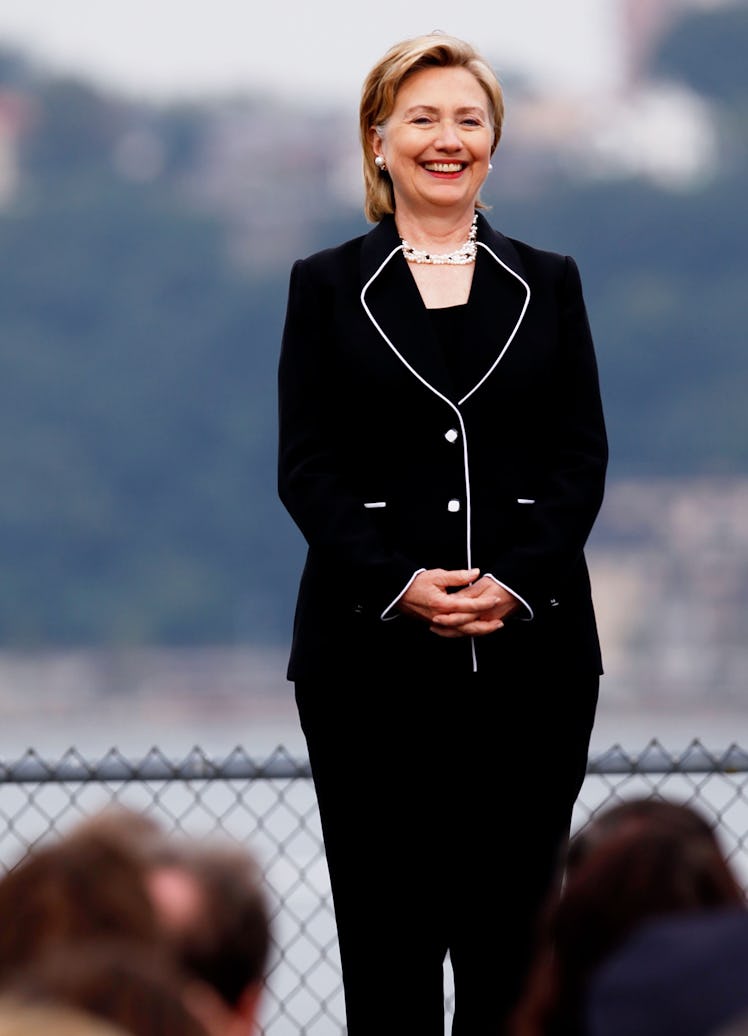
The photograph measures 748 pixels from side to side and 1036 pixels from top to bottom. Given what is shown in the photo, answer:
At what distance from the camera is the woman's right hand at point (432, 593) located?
2459mm

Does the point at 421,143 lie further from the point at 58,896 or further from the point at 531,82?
the point at 531,82

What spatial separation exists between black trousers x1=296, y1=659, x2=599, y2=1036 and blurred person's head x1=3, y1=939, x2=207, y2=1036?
1.32 m

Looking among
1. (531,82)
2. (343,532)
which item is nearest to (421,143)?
(343,532)

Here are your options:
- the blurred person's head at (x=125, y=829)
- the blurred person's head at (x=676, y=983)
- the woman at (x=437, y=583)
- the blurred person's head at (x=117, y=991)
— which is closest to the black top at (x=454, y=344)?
the woman at (x=437, y=583)

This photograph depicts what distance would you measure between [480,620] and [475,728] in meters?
0.15

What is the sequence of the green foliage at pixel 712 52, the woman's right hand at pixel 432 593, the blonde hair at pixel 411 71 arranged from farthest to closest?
the green foliage at pixel 712 52
the blonde hair at pixel 411 71
the woman's right hand at pixel 432 593

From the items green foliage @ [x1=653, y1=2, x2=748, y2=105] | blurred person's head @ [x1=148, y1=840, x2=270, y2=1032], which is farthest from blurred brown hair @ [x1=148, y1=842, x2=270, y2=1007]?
green foliage @ [x1=653, y1=2, x2=748, y2=105]

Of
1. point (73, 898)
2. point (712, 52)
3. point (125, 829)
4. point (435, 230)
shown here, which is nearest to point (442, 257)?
point (435, 230)

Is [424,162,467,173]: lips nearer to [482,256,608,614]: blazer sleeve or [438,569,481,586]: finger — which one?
[482,256,608,614]: blazer sleeve

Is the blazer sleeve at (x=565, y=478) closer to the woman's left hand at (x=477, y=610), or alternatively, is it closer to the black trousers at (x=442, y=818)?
the woman's left hand at (x=477, y=610)

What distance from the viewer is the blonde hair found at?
256 centimetres

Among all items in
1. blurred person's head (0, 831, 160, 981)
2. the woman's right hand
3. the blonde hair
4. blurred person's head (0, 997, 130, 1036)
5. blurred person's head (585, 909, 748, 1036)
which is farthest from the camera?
the blonde hair

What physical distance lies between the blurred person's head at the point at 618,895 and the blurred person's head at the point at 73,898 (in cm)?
33

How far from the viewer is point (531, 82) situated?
23.5m
